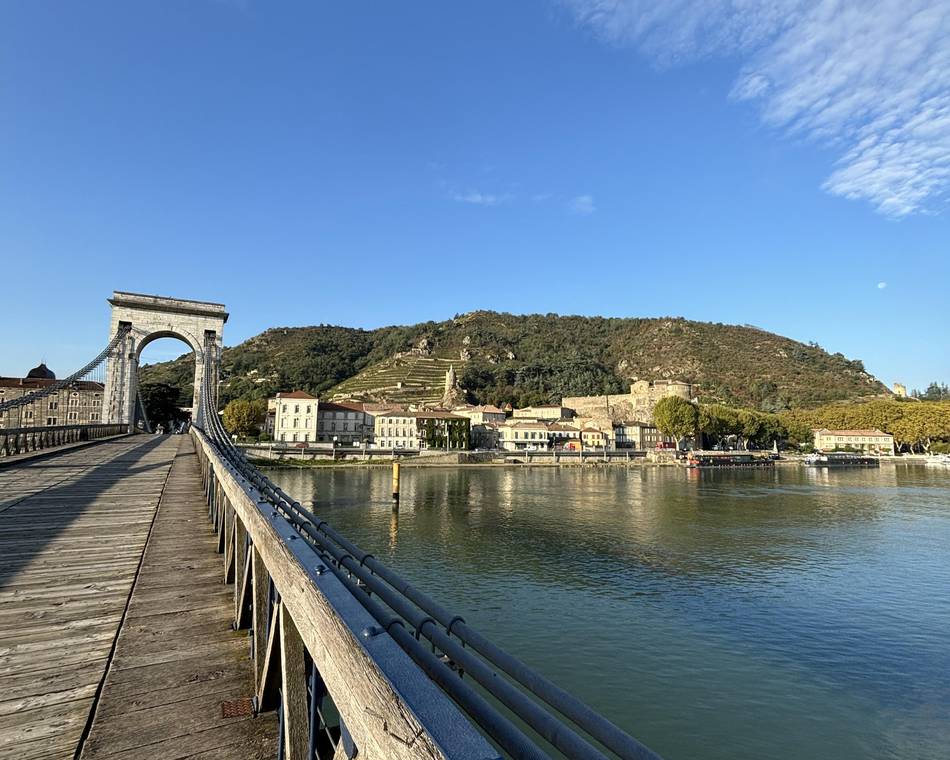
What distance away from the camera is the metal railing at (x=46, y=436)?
17.5 m

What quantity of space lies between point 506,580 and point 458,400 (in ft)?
347

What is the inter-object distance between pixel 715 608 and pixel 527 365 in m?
139

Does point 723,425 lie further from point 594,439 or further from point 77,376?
point 77,376

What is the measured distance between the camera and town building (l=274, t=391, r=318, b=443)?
82000 millimetres

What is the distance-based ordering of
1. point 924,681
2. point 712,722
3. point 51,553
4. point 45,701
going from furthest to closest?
1. point 924,681
2. point 712,722
3. point 51,553
4. point 45,701

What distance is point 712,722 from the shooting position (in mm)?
9961

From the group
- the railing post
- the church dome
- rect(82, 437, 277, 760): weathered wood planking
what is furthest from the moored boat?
the church dome

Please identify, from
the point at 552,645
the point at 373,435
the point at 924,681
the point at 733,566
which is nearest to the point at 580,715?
the point at 552,645

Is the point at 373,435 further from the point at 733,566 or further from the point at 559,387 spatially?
the point at 733,566

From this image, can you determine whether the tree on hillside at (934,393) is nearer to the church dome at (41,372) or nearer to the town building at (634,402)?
the town building at (634,402)

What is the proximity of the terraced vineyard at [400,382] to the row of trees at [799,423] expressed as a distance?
192ft

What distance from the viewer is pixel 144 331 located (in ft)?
141

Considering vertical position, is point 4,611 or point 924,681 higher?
point 4,611

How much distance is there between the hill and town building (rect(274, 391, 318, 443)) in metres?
39.5
